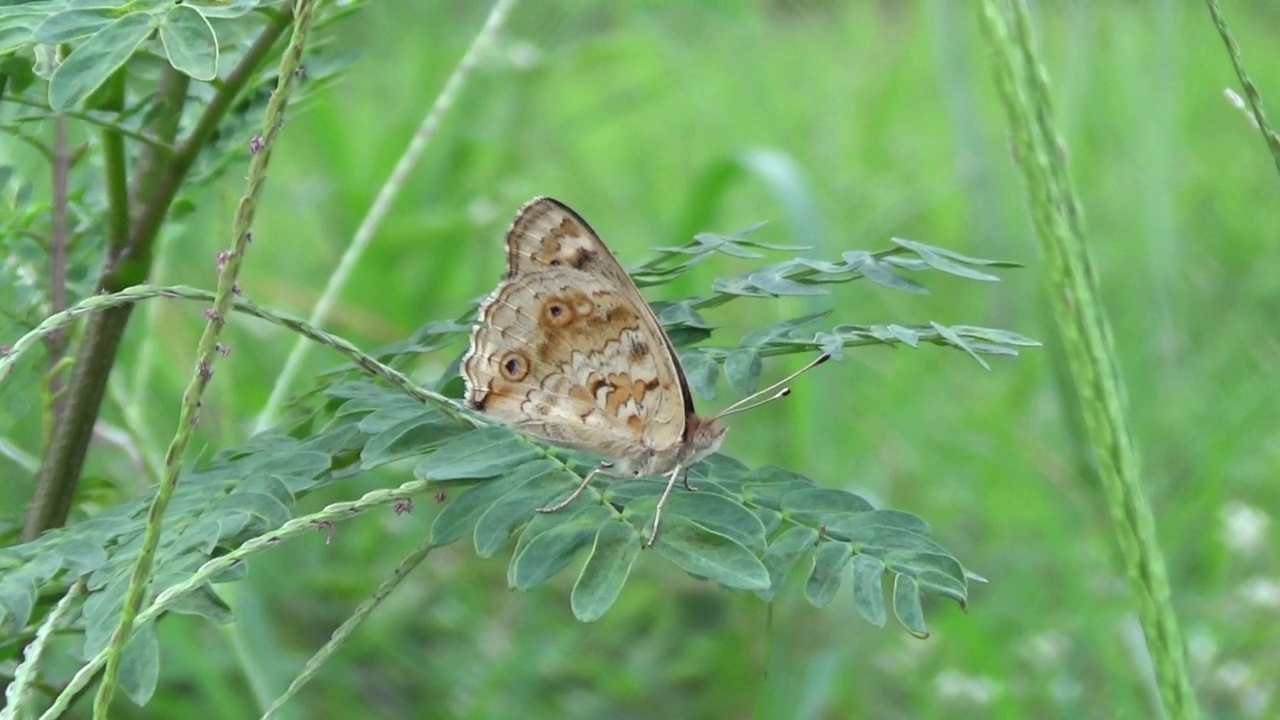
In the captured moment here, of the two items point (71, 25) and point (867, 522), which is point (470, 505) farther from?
point (71, 25)

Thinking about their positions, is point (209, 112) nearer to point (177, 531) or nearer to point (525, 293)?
point (177, 531)

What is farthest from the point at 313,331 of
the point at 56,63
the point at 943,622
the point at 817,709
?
the point at 943,622

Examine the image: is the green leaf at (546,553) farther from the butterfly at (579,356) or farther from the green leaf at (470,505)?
the butterfly at (579,356)

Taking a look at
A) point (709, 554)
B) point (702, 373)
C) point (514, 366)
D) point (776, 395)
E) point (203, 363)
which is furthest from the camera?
point (776, 395)

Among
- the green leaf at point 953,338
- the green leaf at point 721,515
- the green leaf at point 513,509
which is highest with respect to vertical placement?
the green leaf at point 953,338

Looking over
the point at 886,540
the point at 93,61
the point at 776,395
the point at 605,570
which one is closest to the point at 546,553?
the point at 605,570

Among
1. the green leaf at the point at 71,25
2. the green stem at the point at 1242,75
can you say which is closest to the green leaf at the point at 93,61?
the green leaf at the point at 71,25
